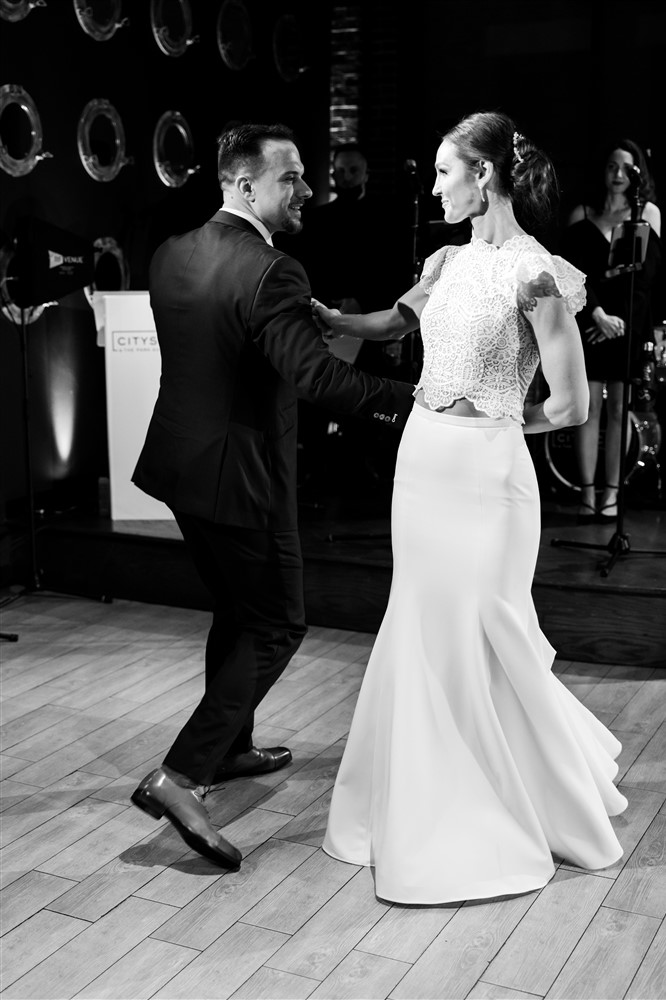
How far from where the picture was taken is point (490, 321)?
2.66 metres

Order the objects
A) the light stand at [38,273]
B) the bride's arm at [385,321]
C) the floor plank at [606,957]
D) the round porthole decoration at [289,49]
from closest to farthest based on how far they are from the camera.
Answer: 1. the floor plank at [606,957]
2. the bride's arm at [385,321]
3. the light stand at [38,273]
4. the round porthole decoration at [289,49]

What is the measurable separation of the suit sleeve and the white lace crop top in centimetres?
13

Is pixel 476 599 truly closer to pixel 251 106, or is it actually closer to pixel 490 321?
pixel 490 321

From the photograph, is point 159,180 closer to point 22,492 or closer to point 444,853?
point 22,492

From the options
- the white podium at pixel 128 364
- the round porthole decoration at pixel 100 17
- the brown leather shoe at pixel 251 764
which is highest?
the round porthole decoration at pixel 100 17

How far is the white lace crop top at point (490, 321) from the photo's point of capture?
8.59 feet

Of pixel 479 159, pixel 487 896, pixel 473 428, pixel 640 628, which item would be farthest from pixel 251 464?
pixel 640 628

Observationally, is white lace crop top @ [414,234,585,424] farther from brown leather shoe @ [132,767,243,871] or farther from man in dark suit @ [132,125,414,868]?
brown leather shoe @ [132,767,243,871]

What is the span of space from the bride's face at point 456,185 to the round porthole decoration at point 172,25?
4425 mm

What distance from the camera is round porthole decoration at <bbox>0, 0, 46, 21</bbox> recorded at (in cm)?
543

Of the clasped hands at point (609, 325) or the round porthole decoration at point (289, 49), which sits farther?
the round porthole decoration at point (289, 49)

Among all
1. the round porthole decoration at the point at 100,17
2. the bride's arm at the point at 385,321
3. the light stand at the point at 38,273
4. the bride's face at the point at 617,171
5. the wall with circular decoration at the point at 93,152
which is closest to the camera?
the bride's arm at the point at 385,321

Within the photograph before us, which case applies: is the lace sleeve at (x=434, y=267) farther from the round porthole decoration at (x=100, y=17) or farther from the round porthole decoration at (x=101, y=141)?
the round porthole decoration at (x=100, y=17)

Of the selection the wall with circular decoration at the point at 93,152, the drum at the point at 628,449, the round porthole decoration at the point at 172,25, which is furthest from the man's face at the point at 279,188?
the round porthole decoration at the point at 172,25
